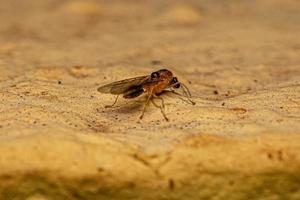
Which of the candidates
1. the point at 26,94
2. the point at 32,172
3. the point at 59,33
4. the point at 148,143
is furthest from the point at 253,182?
the point at 59,33

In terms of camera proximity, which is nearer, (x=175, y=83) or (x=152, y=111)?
(x=152, y=111)

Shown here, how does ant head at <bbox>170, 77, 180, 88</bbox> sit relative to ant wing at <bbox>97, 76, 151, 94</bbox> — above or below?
above

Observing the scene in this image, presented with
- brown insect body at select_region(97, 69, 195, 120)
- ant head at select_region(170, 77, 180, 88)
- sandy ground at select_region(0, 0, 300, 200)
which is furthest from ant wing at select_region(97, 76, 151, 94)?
ant head at select_region(170, 77, 180, 88)

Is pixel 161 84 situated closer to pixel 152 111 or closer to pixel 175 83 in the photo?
pixel 175 83

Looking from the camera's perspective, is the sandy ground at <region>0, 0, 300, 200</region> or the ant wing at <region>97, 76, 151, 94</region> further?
the ant wing at <region>97, 76, 151, 94</region>

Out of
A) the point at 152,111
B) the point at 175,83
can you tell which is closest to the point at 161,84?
the point at 175,83

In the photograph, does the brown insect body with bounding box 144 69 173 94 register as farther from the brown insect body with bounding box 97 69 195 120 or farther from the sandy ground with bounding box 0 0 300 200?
the sandy ground with bounding box 0 0 300 200

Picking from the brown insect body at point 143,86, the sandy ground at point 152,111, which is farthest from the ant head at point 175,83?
the sandy ground at point 152,111

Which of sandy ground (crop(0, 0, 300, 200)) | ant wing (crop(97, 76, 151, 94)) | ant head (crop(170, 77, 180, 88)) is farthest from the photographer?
ant head (crop(170, 77, 180, 88))
